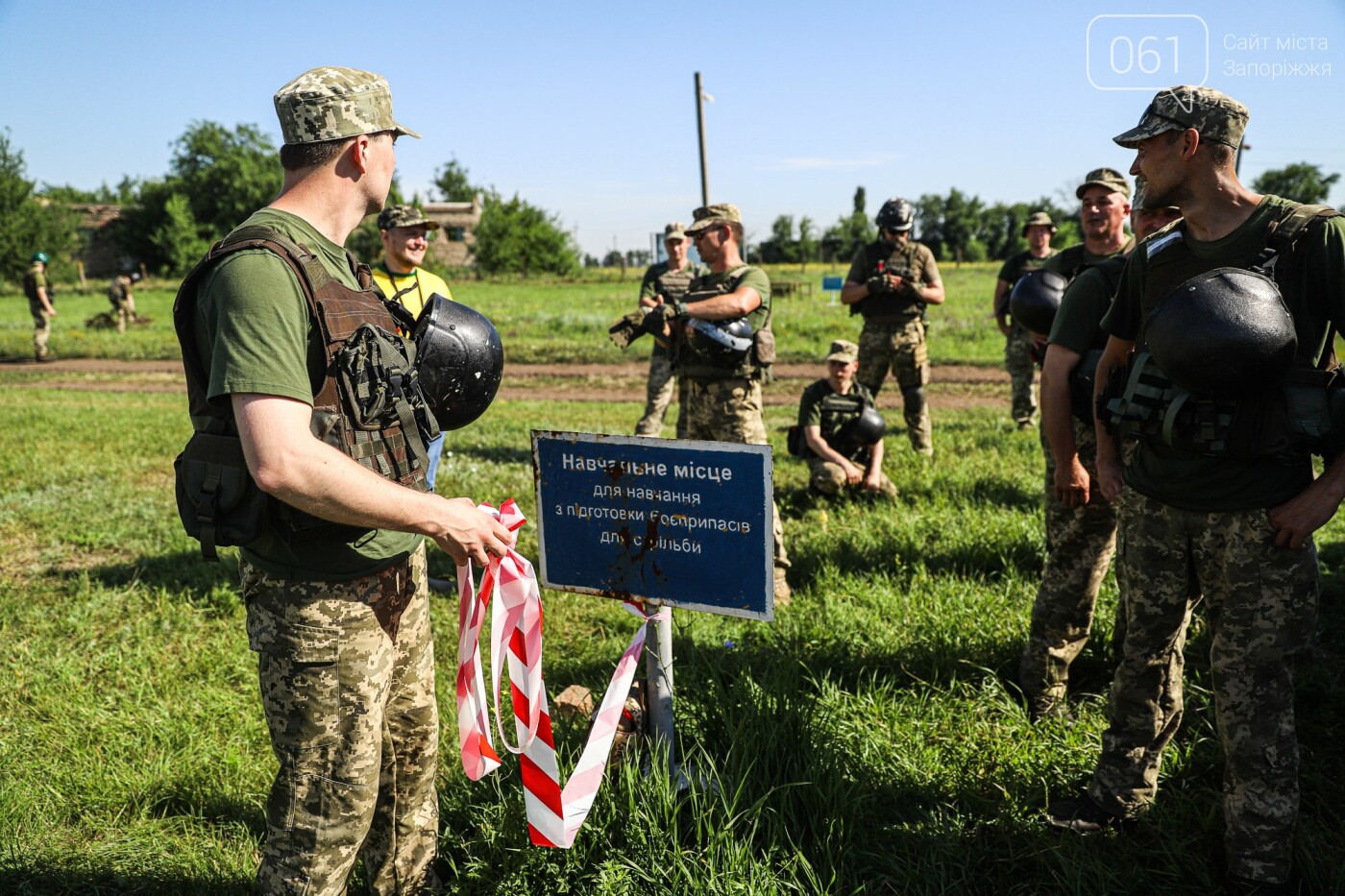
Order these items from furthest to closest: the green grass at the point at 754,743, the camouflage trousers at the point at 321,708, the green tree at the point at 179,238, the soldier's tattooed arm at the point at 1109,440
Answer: the green tree at the point at 179,238, the soldier's tattooed arm at the point at 1109,440, the green grass at the point at 754,743, the camouflage trousers at the point at 321,708

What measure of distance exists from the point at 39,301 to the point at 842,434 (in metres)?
17.7

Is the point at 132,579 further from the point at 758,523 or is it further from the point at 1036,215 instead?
the point at 1036,215

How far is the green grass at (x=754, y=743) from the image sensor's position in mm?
2570

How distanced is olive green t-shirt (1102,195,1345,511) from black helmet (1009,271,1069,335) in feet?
4.59

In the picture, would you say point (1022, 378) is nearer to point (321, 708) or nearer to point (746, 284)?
point (746, 284)

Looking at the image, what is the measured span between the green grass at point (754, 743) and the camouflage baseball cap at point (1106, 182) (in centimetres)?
190

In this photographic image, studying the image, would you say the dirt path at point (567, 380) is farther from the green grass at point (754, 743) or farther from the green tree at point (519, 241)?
the green tree at point (519, 241)

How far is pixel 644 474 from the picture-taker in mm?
2508

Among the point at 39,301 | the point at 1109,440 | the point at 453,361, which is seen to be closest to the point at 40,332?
the point at 39,301

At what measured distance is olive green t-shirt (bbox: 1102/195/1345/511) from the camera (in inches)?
90.5

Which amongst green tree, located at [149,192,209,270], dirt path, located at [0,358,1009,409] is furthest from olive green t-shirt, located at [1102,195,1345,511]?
green tree, located at [149,192,209,270]

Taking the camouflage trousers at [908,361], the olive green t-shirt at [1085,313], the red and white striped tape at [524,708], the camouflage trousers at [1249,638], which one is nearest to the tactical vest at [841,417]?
the camouflage trousers at [908,361]

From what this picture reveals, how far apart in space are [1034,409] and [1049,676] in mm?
5671

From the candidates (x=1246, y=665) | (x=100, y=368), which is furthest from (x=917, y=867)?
(x=100, y=368)
